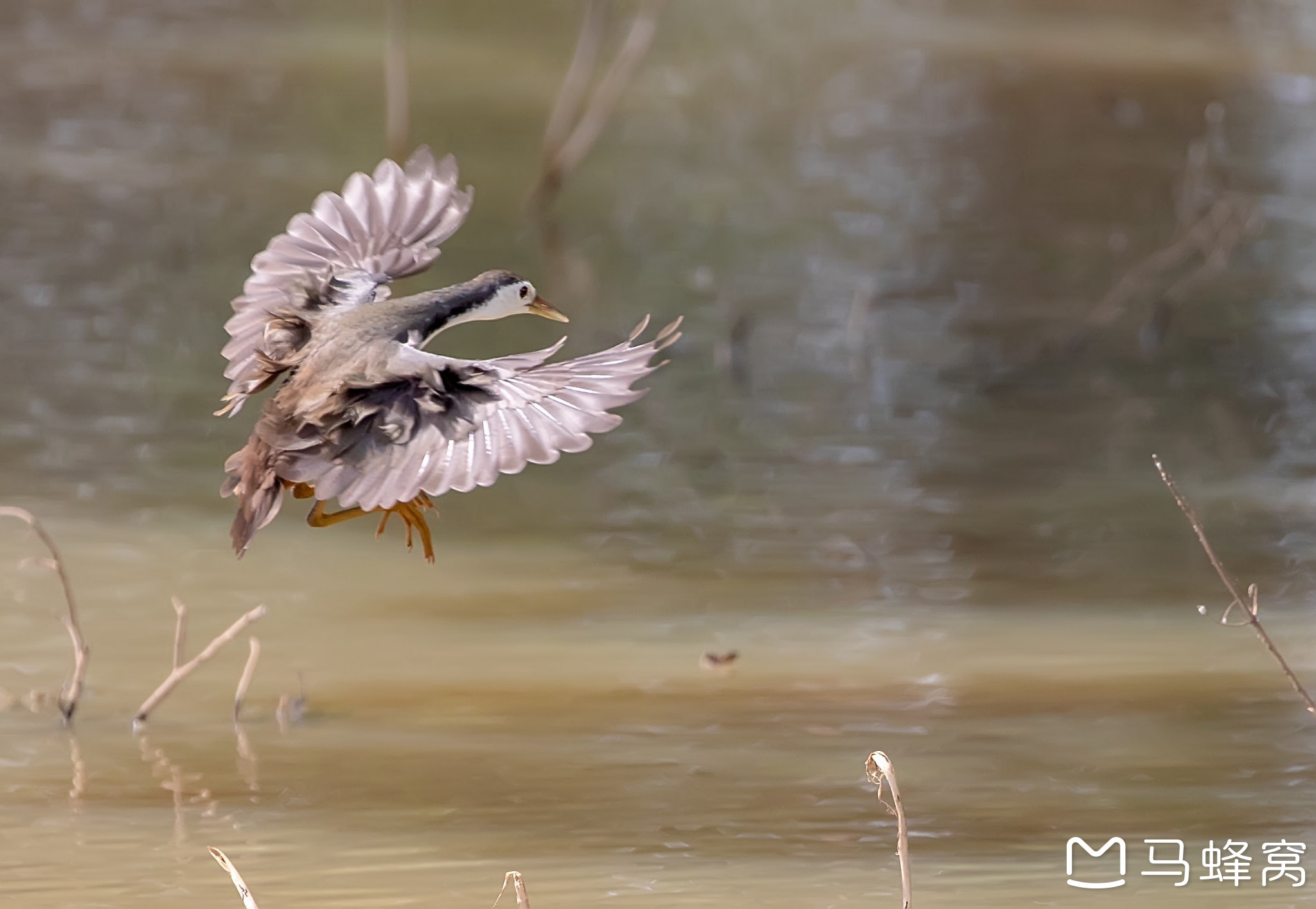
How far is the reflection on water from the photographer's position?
477 centimetres

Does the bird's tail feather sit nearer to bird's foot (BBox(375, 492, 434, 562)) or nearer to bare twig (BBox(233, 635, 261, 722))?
bird's foot (BBox(375, 492, 434, 562))

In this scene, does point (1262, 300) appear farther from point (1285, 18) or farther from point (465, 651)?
point (1285, 18)

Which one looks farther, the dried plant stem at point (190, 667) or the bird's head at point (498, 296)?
the dried plant stem at point (190, 667)

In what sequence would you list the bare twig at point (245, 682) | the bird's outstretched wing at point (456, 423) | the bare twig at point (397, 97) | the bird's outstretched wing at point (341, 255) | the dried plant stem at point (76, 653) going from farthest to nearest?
1. the bare twig at point (397, 97)
2. the bare twig at point (245, 682)
3. the dried plant stem at point (76, 653)
4. the bird's outstretched wing at point (341, 255)
5. the bird's outstretched wing at point (456, 423)

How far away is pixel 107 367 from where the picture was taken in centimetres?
913

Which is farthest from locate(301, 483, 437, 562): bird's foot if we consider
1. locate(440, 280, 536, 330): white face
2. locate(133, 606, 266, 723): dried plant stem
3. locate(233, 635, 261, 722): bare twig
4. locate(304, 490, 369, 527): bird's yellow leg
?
locate(233, 635, 261, 722): bare twig

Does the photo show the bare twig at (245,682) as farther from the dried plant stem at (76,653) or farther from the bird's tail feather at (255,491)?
the bird's tail feather at (255,491)

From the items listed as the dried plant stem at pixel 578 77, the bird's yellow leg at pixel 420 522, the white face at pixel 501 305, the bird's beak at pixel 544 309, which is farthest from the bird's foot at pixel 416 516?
the dried plant stem at pixel 578 77

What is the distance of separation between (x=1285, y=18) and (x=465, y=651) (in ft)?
53.0

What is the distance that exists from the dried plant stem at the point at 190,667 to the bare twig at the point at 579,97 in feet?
22.1

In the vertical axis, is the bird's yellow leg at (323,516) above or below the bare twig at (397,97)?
below

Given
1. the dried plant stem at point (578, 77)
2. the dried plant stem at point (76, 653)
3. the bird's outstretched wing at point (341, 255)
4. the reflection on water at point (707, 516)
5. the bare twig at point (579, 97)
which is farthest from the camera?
the dried plant stem at point (578, 77)

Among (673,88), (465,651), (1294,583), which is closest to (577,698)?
(465,651)

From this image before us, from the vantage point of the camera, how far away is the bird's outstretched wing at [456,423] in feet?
11.9
